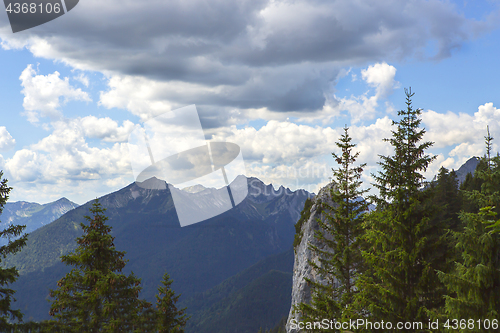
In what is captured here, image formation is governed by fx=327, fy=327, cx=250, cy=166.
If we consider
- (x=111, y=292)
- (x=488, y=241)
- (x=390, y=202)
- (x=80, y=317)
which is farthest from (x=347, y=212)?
(x=80, y=317)

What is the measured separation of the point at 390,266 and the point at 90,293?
14557 millimetres

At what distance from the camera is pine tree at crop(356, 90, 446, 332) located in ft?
44.3

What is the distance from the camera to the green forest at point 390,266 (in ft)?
35.3

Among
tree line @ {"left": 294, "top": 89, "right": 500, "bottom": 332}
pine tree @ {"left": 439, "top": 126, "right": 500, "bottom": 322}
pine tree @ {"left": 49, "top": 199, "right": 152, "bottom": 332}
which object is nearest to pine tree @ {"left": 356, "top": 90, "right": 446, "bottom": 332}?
tree line @ {"left": 294, "top": 89, "right": 500, "bottom": 332}

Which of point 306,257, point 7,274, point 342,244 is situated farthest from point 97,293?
point 306,257

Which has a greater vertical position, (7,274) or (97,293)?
(7,274)

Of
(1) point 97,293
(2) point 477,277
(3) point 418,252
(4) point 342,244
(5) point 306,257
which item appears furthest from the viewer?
(5) point 306,257

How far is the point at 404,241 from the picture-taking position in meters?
14.0

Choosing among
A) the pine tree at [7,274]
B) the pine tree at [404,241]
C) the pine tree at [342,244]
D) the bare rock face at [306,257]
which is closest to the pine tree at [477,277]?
the pine tree at [404,241]

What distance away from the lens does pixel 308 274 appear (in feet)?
204

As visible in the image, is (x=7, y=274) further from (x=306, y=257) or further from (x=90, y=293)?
(x=306, y=257)

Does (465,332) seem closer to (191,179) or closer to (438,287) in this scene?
(438,287)

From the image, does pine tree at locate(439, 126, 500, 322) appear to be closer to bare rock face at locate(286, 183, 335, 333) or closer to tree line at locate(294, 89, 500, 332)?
tree line at locate(294, 89, 500, 332)

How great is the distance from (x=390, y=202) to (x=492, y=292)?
518 centimetres
